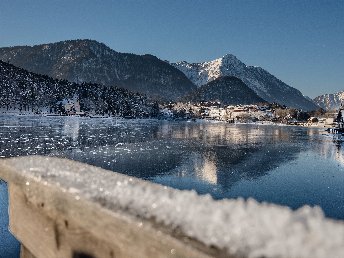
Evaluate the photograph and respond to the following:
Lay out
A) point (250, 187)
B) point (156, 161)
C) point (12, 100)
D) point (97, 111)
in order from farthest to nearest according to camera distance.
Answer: point (97, 111)
point (12, 100)
point (156, 161)
point (250, 187)

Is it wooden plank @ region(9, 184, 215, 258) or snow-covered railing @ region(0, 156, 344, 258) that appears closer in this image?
snow-covered railing @ region(0, 156, 344, 258)

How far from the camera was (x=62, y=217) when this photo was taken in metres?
1.69

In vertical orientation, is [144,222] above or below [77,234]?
above

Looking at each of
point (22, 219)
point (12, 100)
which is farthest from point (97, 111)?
point (22, 219)

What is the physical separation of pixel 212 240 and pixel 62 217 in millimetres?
927

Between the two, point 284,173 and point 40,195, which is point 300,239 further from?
point 284,173

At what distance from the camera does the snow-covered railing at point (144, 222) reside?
3.37ft

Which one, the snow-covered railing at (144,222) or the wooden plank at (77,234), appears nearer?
the snow-covered railing at (144,222)

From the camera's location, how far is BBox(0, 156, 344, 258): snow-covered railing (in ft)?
3.37

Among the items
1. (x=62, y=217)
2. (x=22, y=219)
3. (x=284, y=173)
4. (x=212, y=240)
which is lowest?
(x=284, y=173)

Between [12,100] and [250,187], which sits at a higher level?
[12,100]

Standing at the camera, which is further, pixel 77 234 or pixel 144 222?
pixel 77 234

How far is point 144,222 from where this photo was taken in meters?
1.26

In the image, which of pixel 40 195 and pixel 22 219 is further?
pixel 22 219
